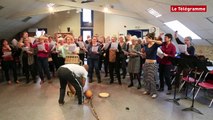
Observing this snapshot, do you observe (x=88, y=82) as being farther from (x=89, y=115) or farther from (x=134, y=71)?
(x=89, y=115)

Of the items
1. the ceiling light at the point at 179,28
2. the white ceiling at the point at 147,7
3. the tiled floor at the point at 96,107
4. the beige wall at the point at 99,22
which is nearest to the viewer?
the tiled floor at the point at 96,107

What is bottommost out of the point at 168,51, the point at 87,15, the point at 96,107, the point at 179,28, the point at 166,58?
the point at 96,107

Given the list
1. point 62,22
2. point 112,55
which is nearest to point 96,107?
point 112,55

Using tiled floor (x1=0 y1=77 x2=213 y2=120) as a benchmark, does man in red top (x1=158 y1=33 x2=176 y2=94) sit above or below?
above

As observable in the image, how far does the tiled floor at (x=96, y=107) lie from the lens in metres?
3.46

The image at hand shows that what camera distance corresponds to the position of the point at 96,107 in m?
3.90

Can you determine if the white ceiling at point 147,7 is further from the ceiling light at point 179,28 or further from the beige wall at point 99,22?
the beige wall at point 99,22

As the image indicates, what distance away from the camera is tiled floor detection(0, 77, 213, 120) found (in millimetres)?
3457


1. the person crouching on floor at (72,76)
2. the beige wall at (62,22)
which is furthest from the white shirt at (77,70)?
the beige wall at (62,22)

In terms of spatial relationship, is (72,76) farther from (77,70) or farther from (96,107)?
(96,107)

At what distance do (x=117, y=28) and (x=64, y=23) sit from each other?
419cm

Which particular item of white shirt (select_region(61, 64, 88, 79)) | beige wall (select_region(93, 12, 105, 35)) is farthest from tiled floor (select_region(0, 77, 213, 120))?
beige wall (select_region(93, 12, 105, 35))

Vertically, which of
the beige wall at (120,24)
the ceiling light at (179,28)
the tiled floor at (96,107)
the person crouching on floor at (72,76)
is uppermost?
the beige wall at (120,24)

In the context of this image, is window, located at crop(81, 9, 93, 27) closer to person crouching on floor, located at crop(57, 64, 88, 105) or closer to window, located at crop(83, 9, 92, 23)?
window, located at crop(83, 9, 92, 23)
